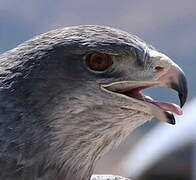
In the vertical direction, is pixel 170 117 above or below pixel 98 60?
below

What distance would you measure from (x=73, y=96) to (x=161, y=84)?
1.63 ft

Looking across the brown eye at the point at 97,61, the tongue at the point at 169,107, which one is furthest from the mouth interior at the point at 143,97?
the brown eye at the point at 97,61

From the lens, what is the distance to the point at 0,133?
436 centimetres

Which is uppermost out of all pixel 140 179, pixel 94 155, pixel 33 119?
A: pixel 33 119

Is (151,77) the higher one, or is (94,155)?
(151,77)

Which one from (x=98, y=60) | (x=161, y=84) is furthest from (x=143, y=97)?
(x=98, y=60)

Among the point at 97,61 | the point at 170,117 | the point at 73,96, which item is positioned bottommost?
the point at 170,117

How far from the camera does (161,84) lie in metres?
4.62

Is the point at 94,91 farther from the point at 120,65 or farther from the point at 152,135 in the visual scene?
the point at 152,135

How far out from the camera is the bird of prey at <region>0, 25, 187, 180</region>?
443cm

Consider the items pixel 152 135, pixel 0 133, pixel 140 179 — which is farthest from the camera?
pixel 152 135

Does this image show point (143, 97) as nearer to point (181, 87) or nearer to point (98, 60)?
point (181, 87)

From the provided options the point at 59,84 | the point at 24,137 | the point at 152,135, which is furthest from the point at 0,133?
the point at 152,135

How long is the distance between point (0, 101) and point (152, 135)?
6287 millimetres
